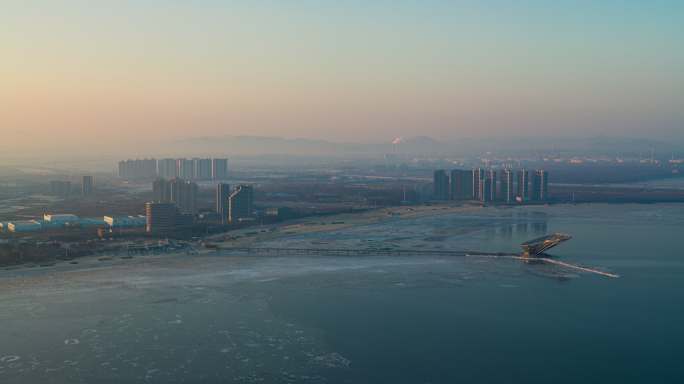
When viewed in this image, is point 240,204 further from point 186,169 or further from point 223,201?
point 186,169

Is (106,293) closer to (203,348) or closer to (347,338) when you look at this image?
(203,348)

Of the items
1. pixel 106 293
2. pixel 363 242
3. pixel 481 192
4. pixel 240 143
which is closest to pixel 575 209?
pixel 481 192

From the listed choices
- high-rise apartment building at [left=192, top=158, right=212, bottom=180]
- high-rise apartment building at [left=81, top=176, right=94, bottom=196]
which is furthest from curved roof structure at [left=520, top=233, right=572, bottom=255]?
high-rise apartment building at [left=192, top=158, right=212, bottom=180]

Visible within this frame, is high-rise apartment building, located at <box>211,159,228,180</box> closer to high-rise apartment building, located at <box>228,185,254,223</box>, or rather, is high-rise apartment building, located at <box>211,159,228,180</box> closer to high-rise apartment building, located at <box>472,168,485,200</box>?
high-rise apartment building, located at <box>472,168,485,200</box>

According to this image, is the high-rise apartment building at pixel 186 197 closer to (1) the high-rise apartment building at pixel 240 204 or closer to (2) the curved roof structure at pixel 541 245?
(1) the high-rise apartment building at pixel 240 204

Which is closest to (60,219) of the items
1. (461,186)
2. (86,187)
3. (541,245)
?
(86,187)

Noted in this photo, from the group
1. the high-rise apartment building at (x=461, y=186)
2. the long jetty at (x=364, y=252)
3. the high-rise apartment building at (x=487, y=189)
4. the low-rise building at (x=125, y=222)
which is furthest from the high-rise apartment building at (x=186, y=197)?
the high-rise apartment building at (x=487, y=189)
